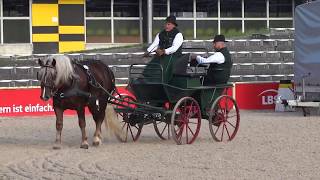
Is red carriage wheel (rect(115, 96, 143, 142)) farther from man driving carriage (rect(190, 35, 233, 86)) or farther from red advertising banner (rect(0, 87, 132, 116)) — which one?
red advertising banner (rect(0, 87, 132, 116))

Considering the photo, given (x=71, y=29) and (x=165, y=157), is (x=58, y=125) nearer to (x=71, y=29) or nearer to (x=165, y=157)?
(x=165, y=157)

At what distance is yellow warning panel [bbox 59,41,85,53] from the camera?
29531 mm

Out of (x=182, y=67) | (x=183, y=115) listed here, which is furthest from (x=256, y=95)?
(x=182, y=67)

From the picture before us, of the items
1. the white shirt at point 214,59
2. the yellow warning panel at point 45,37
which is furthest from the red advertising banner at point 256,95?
the yellow warning panel at point 45,37

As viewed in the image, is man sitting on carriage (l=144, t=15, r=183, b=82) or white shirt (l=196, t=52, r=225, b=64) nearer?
man sitting on carriage (l=144, t=15, r=183, b=82)

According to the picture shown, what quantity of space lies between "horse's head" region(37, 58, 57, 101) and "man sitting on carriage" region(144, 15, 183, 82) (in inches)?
74.7

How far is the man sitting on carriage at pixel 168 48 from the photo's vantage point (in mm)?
12031

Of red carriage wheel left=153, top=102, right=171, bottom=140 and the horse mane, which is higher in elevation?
the horse mane

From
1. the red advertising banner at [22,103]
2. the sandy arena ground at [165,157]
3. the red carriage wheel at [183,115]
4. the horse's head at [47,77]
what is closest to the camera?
the sandy arena ground at [165,157]

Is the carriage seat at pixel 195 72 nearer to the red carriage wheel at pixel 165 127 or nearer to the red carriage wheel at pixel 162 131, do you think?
the red carriage wheel at pixel 165 127

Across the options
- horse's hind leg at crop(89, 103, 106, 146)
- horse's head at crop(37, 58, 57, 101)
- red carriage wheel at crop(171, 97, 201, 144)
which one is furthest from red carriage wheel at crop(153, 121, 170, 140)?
horse's head at crop(37, 58, 57, 101)

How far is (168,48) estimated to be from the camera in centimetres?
1212

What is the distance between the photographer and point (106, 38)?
100ft

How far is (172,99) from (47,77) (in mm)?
2381
